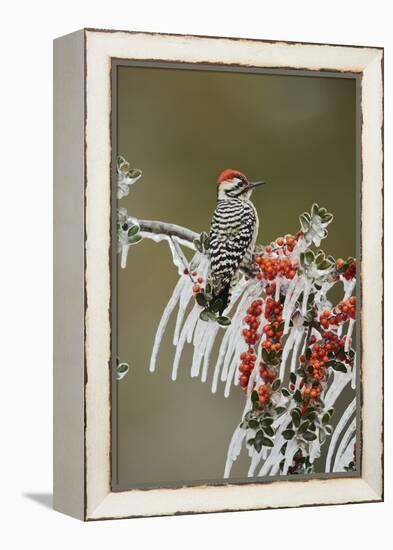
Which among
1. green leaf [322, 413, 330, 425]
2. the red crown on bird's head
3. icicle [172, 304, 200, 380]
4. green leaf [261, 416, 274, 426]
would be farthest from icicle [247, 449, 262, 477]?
the red crown on bird's head

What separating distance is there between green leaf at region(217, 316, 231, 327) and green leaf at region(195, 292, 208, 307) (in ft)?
0.28

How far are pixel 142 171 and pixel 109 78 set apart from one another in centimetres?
37

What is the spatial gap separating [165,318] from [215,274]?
27cm

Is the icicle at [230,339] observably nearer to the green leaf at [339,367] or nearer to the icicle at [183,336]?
the icicle at [183,336]

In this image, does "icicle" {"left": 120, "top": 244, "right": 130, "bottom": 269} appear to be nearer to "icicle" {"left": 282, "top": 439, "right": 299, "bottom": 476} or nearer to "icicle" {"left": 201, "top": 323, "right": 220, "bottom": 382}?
"icicle" {"left": 201, "top": 323, "right": 220, "bottom": 382}

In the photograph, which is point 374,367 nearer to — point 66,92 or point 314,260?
point 314,260

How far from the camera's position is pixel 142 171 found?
587 centimetres

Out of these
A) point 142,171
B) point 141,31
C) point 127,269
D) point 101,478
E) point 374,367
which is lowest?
point 101,478

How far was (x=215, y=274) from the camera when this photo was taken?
604 cm

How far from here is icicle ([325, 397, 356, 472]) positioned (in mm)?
6285

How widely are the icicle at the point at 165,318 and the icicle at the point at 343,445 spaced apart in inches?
35.6

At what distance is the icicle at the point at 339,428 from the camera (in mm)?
6285

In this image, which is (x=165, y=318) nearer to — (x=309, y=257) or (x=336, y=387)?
A: (x=309, y=257)

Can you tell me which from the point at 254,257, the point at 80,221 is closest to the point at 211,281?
the point at 254,257
